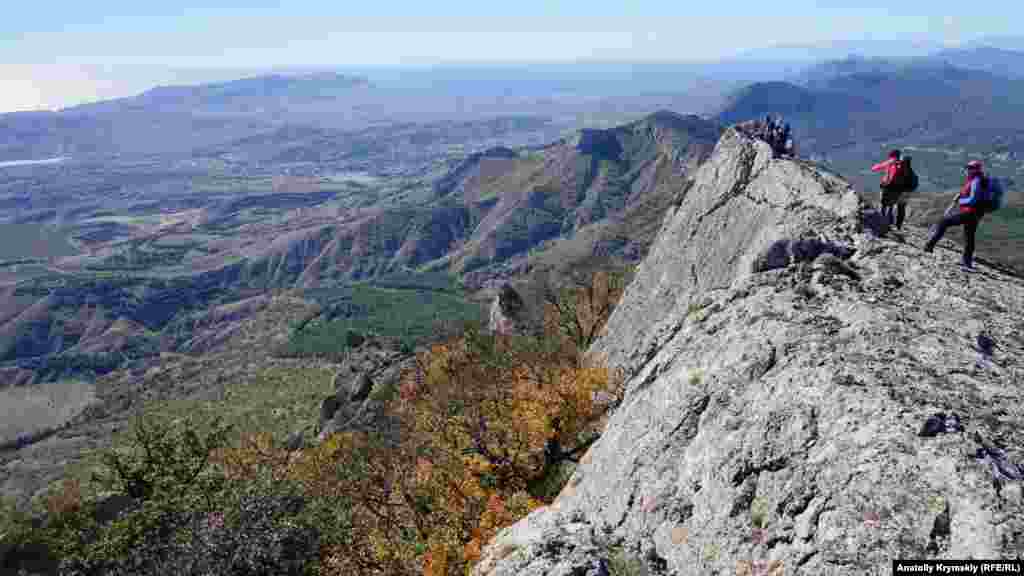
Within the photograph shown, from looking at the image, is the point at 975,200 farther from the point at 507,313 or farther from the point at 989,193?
the point at 507,313

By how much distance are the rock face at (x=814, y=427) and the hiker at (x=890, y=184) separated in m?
1.76

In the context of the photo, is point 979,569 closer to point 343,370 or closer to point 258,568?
point 258,568

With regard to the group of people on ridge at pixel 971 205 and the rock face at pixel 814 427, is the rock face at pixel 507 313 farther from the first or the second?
the group of people on ridge at pixel 971 205

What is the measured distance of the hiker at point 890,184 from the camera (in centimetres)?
3086

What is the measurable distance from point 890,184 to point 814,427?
63.0 feet

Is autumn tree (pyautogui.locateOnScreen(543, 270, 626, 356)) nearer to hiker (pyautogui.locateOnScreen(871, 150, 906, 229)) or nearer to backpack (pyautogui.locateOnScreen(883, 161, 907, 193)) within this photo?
hiker (pyautogui.locateOnScreen(871, 150, 906, 229))

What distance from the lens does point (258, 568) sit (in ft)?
96.8

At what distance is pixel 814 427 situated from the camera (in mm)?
17891

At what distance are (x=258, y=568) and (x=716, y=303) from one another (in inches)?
970

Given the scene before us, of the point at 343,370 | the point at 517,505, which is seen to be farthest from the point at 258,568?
the point at 343,370

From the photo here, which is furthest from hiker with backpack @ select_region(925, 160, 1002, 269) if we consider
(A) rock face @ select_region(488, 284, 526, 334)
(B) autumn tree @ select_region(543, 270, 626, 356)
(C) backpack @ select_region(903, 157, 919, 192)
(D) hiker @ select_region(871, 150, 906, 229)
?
(A) rock face @ select_region(488, 284, 526, 334)

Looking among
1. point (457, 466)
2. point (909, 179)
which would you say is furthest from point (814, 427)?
point (457, 466)

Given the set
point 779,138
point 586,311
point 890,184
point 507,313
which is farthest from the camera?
point 507,313

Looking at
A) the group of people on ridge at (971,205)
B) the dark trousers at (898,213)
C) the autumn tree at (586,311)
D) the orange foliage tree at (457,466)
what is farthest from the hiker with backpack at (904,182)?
the autumn tree at (586,311)
